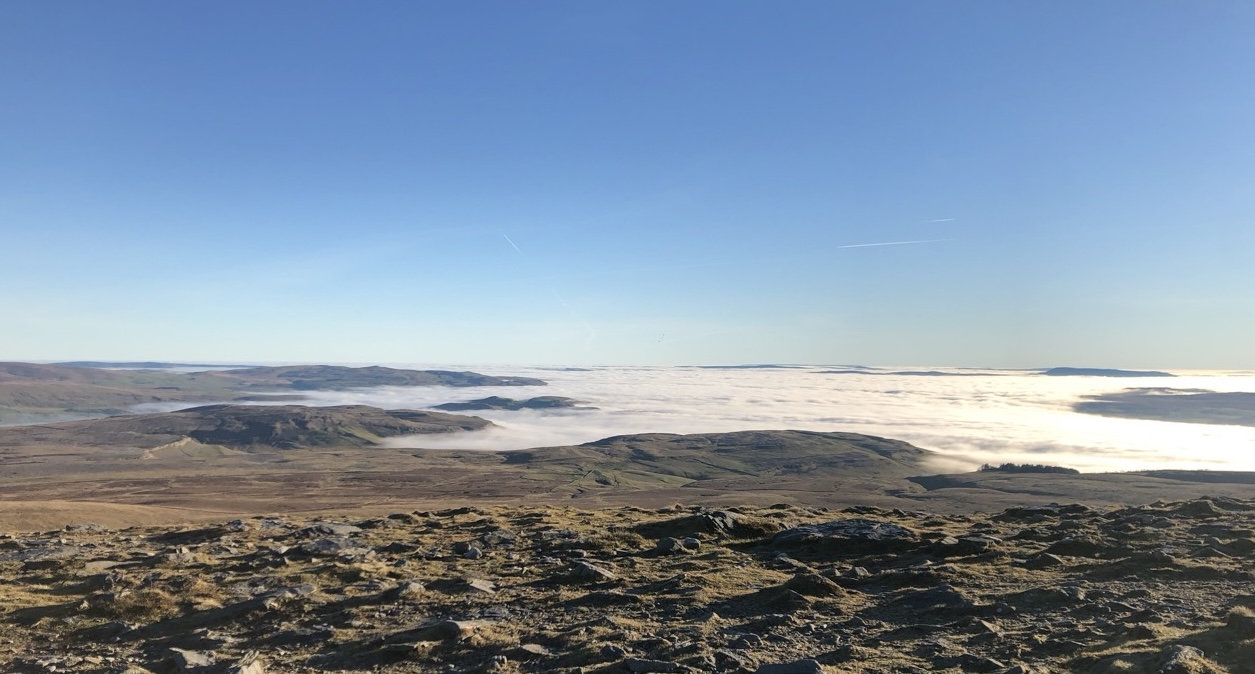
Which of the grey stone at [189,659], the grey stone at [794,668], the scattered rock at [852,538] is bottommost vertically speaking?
the scattered rock at [852,538]

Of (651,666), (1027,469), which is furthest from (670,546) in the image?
(1027,469)

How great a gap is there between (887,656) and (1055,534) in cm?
1524

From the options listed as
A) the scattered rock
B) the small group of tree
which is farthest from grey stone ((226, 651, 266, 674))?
the small group of tree

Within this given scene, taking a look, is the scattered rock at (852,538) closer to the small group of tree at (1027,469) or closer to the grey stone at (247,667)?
the grey stone at (247,667)

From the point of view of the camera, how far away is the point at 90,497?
118 meters

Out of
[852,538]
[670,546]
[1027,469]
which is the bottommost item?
[1027,469]

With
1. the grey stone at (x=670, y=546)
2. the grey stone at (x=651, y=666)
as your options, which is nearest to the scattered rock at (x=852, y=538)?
the grey stone at (x=670, y=546)

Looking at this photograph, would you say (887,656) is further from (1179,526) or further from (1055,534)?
(1179,526)

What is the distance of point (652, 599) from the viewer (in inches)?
595

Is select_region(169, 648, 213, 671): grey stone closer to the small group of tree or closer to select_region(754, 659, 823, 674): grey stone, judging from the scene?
select_region(754, 659, 823, 674): grey stone

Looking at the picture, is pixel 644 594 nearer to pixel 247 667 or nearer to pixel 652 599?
pixel 652 599

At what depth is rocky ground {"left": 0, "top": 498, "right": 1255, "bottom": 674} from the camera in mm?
11336

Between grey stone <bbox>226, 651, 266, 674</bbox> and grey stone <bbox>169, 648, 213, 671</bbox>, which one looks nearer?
grey stone <bbox>226, 651, 266, 674</bbox>

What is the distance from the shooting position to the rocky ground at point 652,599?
11.3 metres
